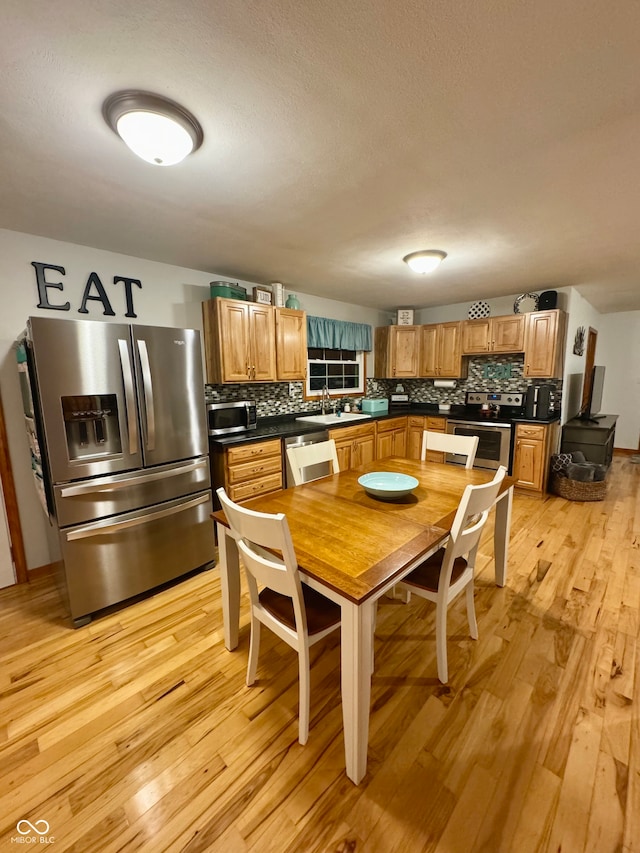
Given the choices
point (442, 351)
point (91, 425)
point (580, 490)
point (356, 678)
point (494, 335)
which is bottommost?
point (580, 490)

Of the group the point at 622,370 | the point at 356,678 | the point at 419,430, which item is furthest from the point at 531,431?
the point at 356,678

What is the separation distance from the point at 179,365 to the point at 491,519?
3.12 metres

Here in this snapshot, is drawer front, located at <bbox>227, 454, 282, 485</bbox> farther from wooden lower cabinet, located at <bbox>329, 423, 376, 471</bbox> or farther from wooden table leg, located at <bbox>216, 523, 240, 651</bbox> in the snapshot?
wooden table leg, located at <bbox>216, 523, 240, 651</bbox>

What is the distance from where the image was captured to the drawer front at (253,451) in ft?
9.32

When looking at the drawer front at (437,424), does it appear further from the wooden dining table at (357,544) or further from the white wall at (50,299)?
the white wall at (50,299)

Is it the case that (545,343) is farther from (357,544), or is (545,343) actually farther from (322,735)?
(322,735)

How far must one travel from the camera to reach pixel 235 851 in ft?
3.41

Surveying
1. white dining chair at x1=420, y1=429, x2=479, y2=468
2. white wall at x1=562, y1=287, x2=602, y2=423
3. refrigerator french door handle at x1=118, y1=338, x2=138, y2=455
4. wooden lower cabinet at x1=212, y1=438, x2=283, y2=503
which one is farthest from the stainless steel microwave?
white wall at x1=562, y1=287, x2=602, y2=423

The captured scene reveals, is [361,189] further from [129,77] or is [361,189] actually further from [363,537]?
[363,537]

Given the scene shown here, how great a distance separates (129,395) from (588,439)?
499 cm

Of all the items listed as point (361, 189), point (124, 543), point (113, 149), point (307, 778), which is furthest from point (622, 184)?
A: point (124, 543)

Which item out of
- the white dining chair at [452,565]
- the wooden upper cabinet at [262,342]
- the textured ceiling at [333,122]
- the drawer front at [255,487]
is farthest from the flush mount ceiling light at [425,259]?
Result: the drawer front at [255,487]

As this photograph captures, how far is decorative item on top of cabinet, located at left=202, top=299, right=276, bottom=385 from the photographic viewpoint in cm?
298

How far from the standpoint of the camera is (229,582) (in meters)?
1.72
